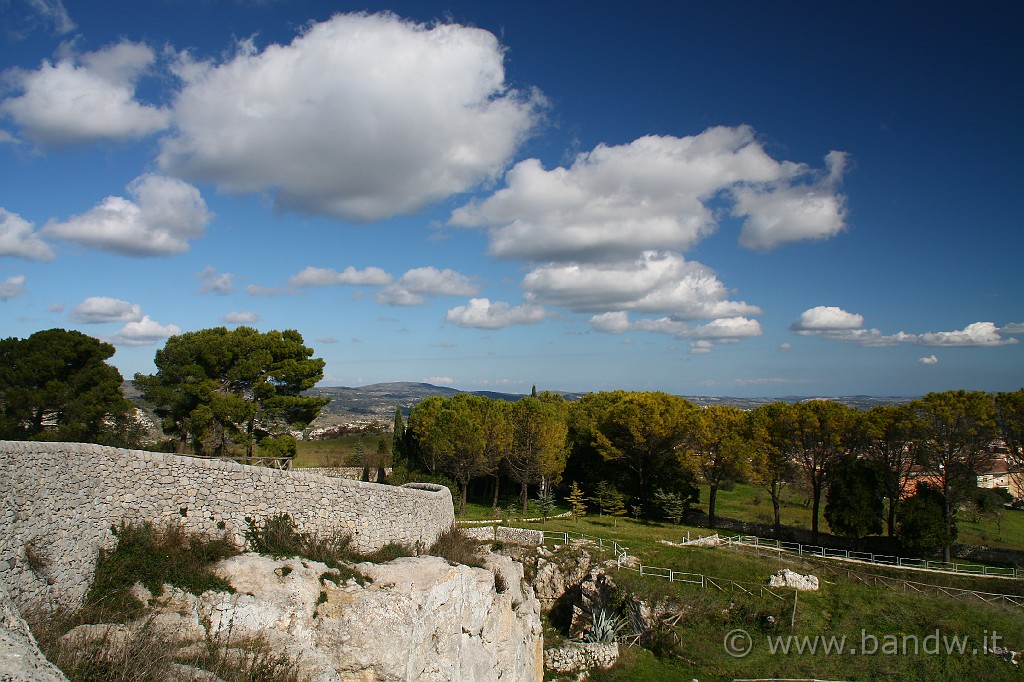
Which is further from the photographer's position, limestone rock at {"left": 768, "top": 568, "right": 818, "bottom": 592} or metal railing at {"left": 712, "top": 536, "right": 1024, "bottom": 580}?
metal railing at {"left": 712, "top": 536, "right": 1024, "bottom": 580}

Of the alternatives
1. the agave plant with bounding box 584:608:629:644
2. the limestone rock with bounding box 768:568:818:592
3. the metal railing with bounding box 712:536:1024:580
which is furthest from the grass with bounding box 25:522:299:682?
the metal railing with bounding box 712:536:1024:580

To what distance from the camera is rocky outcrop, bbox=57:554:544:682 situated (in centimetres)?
1033

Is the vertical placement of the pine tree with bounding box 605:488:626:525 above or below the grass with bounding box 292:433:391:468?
below

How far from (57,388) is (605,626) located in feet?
75.2

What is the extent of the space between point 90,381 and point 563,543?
21.0 meters

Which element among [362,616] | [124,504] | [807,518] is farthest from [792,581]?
[124,504]

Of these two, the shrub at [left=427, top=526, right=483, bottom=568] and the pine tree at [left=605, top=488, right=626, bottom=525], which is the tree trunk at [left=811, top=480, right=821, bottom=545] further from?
the shrub at [left=427, top=526, right=483, bottom=568]

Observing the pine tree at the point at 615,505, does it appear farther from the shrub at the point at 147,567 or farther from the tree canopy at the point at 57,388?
the shrub at the point at 147,567

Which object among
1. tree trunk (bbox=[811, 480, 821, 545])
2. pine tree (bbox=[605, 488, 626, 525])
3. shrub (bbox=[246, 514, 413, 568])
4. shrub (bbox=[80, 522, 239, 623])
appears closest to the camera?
shrub (bbox=[80, 522, 239, 623])

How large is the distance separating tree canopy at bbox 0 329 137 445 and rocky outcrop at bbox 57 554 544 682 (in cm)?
1605

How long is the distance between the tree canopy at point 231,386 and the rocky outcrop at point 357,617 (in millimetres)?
15598

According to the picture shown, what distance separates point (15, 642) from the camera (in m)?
5.05

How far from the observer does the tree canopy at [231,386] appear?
2545 cm

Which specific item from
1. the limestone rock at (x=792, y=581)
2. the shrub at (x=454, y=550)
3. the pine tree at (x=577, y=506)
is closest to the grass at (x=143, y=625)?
the shrub at (x=454, y=550)
